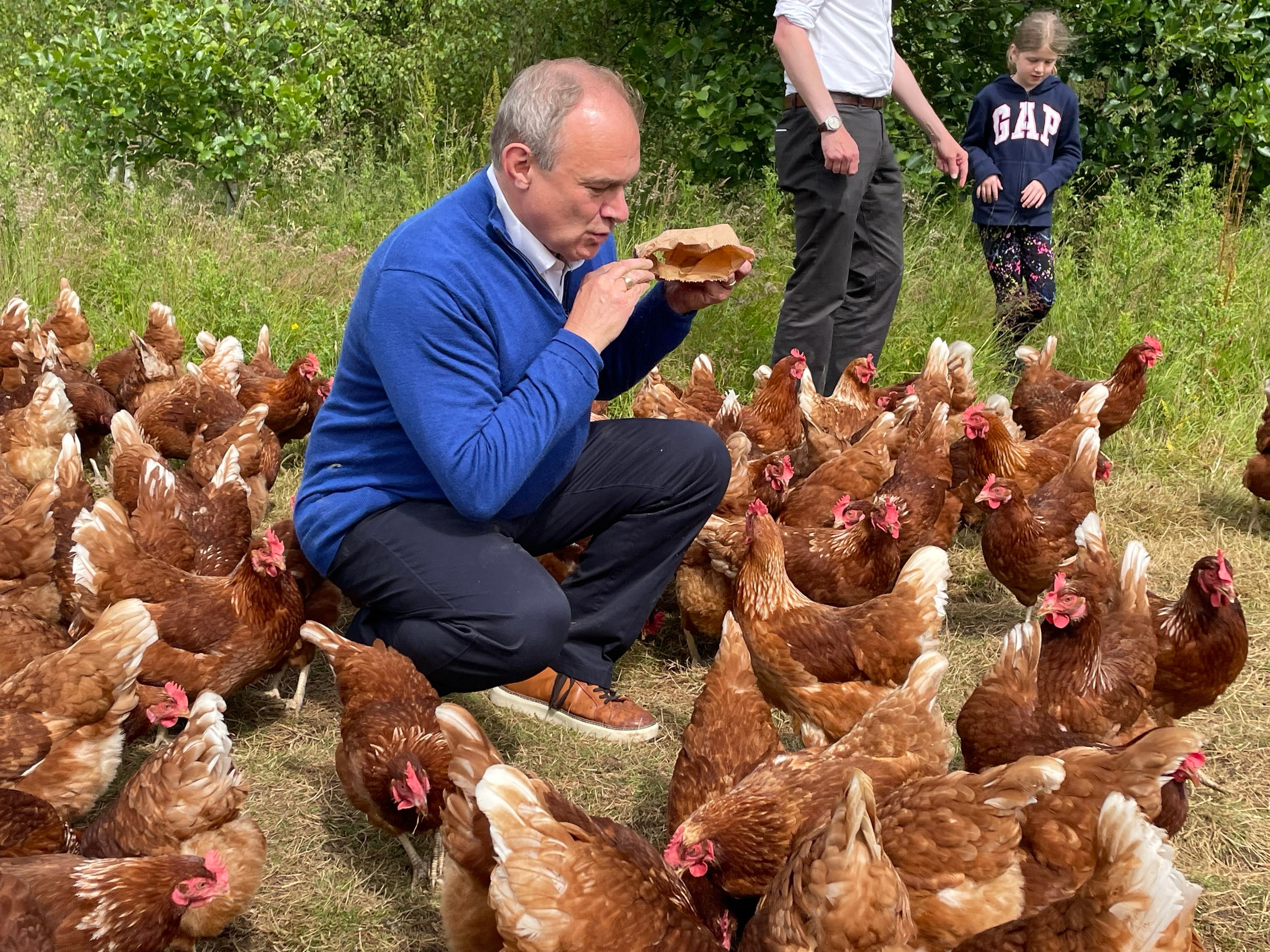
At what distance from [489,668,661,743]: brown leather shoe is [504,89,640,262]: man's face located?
1.49 meters

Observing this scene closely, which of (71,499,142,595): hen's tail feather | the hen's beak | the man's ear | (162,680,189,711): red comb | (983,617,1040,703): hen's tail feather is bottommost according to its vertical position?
the hen's beak

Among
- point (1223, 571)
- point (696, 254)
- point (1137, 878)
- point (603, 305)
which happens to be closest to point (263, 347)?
point (696, 254)

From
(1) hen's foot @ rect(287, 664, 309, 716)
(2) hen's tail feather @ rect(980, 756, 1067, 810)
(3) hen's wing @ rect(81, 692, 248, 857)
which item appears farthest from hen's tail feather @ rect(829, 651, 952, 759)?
(1) hen's foot @ rect(287, 664, 309, 716)

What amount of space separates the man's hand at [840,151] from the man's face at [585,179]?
224cm

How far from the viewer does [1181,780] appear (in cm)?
261

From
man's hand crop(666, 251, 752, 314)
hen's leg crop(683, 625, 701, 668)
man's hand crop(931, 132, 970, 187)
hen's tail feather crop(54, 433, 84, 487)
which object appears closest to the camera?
man's hand crop(666, 251, 752, 314)

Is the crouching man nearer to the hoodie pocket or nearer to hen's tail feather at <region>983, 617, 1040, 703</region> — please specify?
hen's tail feather at <region>983, 617, 1040, 703</region>

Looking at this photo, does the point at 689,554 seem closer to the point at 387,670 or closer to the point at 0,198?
the point at 387,670

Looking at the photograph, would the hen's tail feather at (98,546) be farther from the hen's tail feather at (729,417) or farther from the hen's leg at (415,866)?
the hen's tail feather at (729,417)

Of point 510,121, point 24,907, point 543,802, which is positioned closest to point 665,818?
point 543,802

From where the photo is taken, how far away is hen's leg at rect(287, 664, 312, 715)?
3.76 meters

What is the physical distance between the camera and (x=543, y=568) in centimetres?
319

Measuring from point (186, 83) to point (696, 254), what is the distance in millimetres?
5333

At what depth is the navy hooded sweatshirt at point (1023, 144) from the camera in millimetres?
6738
